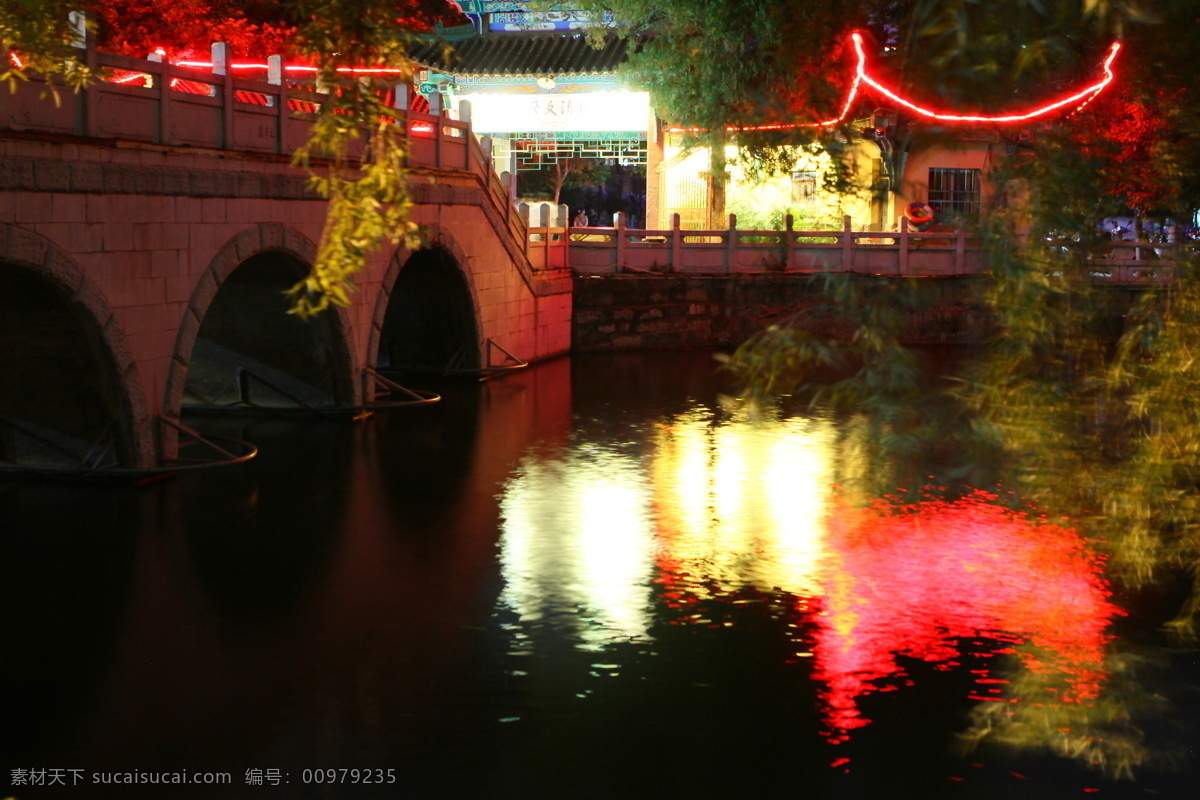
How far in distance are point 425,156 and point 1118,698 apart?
44.3ft

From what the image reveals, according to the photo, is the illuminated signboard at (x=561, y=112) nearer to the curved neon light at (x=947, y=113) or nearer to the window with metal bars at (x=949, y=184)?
the window with metal bars at (x=949, y=184)

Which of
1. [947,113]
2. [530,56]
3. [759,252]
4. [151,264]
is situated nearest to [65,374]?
[151,264]

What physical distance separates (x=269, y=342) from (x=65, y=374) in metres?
4.63

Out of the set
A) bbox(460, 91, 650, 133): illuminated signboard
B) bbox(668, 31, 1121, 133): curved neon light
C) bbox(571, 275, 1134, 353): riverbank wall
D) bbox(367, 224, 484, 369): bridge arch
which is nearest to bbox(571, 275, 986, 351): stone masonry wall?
bbox(571, 275, 1134, 353): riverbank wall

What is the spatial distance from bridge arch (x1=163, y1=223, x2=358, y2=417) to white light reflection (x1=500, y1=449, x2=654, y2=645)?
3207 millimetres

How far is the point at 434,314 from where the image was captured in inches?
796

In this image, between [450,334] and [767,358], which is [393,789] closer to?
[767,358]

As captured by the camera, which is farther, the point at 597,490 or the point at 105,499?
the point at 597,490

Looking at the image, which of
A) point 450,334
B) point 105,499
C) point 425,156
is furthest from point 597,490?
point 450,334

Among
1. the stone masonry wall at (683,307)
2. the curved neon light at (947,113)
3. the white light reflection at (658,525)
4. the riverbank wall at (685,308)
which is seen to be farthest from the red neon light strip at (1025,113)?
the stone masonry wall at (683,307)

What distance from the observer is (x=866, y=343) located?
3.93m

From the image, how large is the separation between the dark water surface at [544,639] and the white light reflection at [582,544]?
0.04m

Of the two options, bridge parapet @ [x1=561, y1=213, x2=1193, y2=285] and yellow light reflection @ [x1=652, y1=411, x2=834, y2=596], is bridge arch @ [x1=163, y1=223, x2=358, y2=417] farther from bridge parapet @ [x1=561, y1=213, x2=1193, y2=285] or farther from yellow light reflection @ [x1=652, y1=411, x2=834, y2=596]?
bridge parapet @ [x1=561, y1=213, x2=1193, y2=285]

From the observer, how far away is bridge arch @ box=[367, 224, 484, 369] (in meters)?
19.2
